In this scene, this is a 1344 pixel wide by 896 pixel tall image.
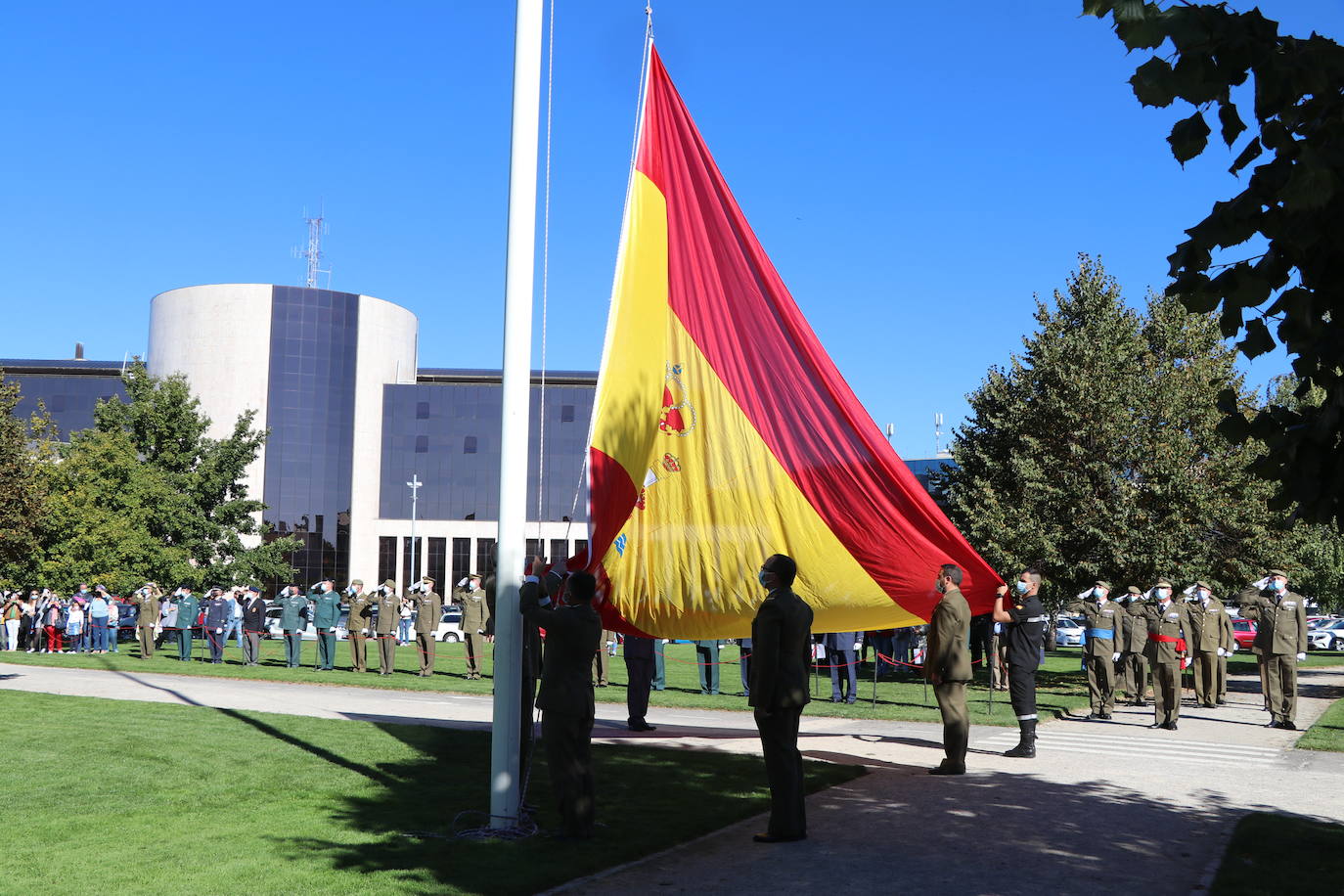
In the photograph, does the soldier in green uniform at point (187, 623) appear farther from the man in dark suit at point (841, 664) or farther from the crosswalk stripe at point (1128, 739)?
the crosswalk stripe at point (1128, 739)

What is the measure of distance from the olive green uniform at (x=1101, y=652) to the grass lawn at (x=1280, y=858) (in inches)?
327

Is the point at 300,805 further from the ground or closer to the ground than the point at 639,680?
closer to the ground

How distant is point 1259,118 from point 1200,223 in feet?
1.32

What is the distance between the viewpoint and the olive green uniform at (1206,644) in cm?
1881

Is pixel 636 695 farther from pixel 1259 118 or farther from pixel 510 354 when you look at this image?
pixel 1259 118

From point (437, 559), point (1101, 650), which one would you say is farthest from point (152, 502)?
point (437, 559)

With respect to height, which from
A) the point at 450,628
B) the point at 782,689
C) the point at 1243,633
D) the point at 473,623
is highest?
the point at 782,689

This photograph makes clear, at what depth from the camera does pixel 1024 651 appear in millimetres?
12844

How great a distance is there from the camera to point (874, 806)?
9117mm

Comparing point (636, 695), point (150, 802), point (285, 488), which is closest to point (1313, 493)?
point (150, 802)

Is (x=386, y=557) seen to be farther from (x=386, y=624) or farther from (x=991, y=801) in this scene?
(x=991, y=801)

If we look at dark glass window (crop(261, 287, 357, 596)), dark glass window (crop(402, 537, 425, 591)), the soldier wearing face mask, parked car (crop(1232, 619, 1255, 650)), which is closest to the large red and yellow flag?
the soldier wearing face mask

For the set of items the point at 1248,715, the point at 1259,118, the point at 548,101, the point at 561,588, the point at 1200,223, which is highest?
the point at 548,101

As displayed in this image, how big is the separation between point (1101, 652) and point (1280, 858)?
10254mm
